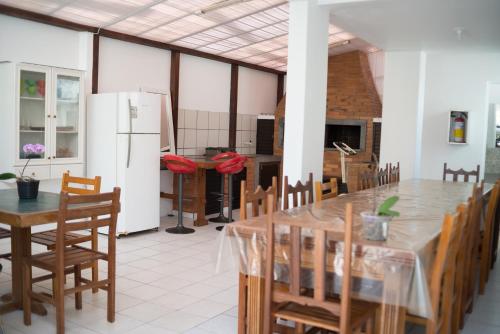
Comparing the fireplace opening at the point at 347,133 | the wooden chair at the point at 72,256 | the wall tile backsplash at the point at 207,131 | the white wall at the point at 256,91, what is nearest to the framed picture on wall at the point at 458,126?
the fireplace opening at the point at 347,133

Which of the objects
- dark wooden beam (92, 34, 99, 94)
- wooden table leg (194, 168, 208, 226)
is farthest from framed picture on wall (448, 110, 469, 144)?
dark wooden beam (92, 34, 99, 94)

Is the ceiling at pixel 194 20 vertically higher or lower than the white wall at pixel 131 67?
higher

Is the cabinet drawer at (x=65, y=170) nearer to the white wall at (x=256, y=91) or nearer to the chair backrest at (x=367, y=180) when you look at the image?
the chair backrest at (x=367, y=180)

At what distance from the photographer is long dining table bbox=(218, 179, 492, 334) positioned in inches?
89.2

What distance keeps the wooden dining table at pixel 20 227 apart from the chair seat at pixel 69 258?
17cm

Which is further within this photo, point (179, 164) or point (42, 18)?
point (179, 164)

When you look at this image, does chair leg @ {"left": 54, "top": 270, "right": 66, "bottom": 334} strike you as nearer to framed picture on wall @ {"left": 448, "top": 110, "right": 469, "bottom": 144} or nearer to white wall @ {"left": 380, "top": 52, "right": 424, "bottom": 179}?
white wall @ {"left": 380, "top": 52, "right": 424, "bottom": 179}

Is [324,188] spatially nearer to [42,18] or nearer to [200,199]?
[200,199]

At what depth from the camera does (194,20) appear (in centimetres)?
630

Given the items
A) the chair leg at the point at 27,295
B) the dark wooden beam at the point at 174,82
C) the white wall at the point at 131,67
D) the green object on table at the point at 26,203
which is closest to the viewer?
the green object on table at the point at 26,203

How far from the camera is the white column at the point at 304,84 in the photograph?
4934mm

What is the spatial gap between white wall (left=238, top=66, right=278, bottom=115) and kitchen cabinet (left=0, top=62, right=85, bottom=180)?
3621 millimetres

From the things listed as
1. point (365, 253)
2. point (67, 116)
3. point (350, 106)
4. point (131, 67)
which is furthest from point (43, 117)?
point (350, 106)

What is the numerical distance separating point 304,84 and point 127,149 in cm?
222
